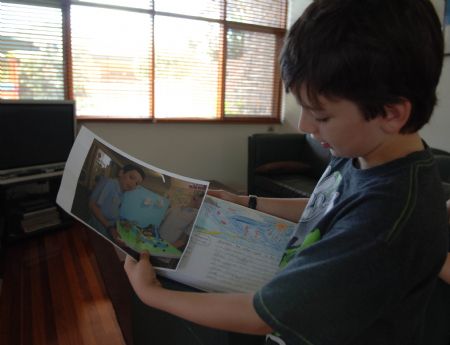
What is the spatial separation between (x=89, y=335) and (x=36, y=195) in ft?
4.74

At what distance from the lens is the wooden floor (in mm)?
1467

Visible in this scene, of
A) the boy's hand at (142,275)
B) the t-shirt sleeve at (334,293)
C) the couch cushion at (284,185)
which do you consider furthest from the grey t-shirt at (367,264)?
the couch cushion at (284,185)

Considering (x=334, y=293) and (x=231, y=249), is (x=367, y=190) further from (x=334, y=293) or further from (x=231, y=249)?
(x=231, y=249)

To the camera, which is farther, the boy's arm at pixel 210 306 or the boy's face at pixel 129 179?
the boy's face at pixel 129 179

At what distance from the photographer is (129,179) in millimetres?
611

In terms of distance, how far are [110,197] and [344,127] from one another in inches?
16.5

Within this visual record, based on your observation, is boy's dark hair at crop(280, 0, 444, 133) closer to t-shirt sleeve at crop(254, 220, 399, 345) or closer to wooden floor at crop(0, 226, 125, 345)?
Answer: t-shirt sleeve at crop(254, 220, 399, 345)

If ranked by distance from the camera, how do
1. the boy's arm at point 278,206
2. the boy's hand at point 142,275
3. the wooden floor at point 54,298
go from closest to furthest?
1. the boy's hand at point 142,275
2. the boy's arm at point 278,206
3. the wooden floor at point 54,298

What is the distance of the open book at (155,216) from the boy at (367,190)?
0.18 meters

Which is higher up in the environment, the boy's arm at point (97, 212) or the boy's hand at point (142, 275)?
the boy's arm at point (97, 212)

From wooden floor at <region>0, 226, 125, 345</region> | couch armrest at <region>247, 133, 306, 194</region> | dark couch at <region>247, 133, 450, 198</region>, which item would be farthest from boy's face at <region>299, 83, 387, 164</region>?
couch armrest at <region>247, 133, 306, 194</region>

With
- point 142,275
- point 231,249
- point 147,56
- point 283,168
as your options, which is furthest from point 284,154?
point 142,275

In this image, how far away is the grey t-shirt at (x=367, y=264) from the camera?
13.6 inches

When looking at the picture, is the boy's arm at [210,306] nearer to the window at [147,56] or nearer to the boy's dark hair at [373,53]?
the boy's dark hair at [373,53]
